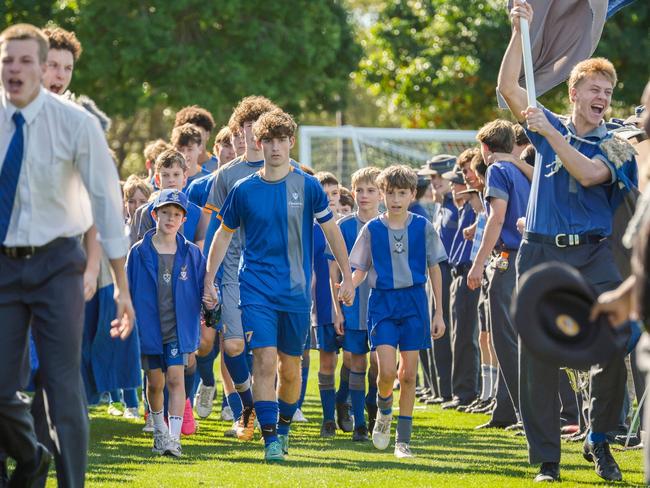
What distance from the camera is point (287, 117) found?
10.3 meters

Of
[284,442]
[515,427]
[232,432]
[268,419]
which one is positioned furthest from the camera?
[515,427]

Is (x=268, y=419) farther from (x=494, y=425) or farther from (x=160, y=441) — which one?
(x=494, y=425)

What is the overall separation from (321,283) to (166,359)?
86.5 inches

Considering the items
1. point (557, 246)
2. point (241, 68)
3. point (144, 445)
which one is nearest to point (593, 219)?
→ point (557, 246)

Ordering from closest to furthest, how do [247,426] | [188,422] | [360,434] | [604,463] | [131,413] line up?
[604,463] < [247,426] < [360,434] < [188,422] < [131,413]

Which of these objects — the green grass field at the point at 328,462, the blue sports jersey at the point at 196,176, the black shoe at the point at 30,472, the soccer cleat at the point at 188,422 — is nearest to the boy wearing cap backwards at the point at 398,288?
the green grass field at the point at 328,462

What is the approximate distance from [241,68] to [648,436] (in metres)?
29.6

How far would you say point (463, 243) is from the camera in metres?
14.4

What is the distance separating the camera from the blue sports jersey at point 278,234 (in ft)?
33.3

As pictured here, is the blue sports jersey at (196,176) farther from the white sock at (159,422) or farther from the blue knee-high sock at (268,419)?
the blue knee-high sock at (268,419)

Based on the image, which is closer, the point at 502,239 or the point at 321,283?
the point at 502,239

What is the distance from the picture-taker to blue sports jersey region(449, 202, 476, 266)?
1434 cm

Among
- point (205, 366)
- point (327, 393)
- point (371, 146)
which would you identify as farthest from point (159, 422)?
point (371, 146)

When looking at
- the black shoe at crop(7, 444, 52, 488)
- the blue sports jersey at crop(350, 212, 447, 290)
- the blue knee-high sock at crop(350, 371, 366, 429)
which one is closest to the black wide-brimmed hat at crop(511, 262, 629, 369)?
the black shoe at crop(7, 444, 52, 488)
